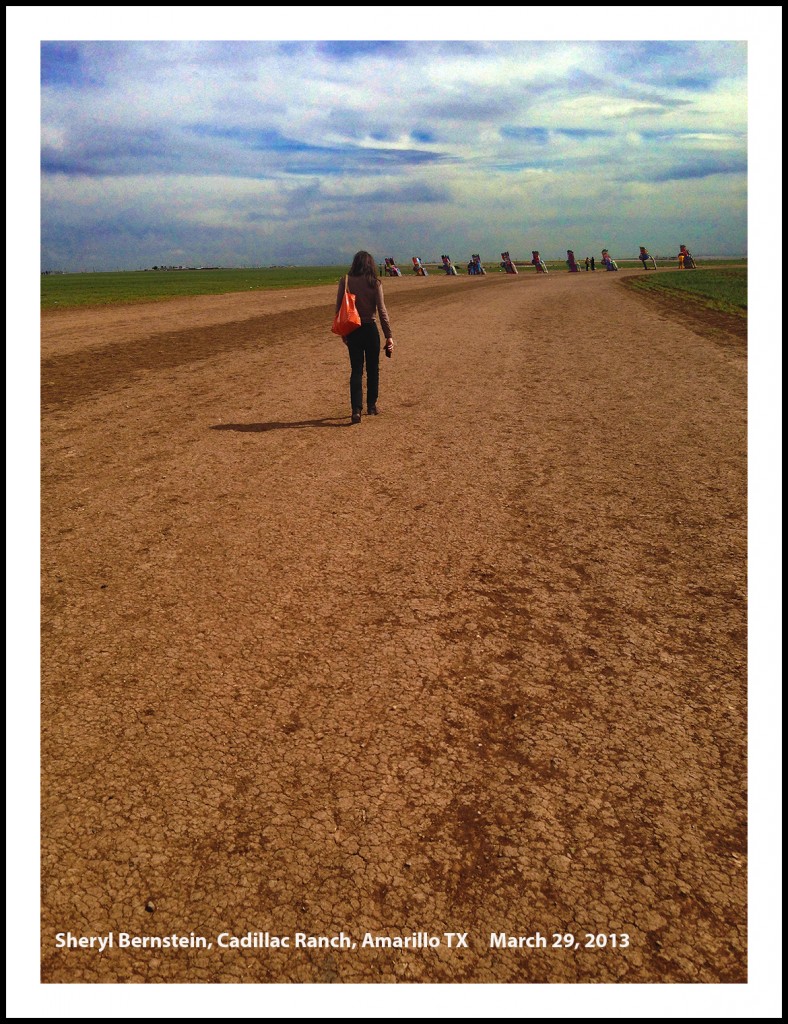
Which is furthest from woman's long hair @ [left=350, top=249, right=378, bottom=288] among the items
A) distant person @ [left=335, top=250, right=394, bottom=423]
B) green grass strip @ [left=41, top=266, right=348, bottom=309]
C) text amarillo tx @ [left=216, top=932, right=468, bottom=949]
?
green grass strip @ [left=41, top=266, right=348, bottom=309]

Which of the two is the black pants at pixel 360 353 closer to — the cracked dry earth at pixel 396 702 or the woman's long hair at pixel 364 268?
the woman's long hair at pixel 364 268

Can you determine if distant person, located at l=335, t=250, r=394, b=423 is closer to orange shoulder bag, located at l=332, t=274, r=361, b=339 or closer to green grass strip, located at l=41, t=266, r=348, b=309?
orange shoulder bag, located at l=332, t=274, r=361, b=339

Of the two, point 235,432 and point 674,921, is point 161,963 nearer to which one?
point 674,921

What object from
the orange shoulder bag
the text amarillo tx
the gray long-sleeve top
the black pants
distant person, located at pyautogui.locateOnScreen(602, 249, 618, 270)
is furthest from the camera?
distant person, located at pyautogui.locateOnScreen(602, 249, 618, 270)

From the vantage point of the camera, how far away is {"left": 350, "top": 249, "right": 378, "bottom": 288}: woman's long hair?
7.50 meters

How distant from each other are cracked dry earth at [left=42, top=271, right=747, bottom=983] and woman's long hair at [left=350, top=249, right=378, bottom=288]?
1916 millimetres

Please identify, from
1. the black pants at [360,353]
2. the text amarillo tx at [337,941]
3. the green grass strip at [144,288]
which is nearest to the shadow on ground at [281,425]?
the black pants at [360,353]

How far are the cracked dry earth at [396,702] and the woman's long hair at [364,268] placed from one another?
1.92 meters

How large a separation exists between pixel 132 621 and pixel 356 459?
323cm

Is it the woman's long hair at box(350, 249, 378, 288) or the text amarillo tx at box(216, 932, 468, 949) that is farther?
the woman's long hair at box(350, 249, 378, 288)

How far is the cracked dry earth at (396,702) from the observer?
2076 mm

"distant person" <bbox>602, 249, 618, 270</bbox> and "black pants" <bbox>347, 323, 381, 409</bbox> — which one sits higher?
"distant person" <bbox>602, 249, 618, 270</bbox>

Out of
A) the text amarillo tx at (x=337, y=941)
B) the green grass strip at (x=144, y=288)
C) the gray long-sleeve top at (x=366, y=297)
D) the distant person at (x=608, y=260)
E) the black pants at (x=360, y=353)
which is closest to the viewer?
the text amarillo tx at (x=337, y=941)

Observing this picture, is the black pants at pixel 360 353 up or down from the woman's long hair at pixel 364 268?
down
